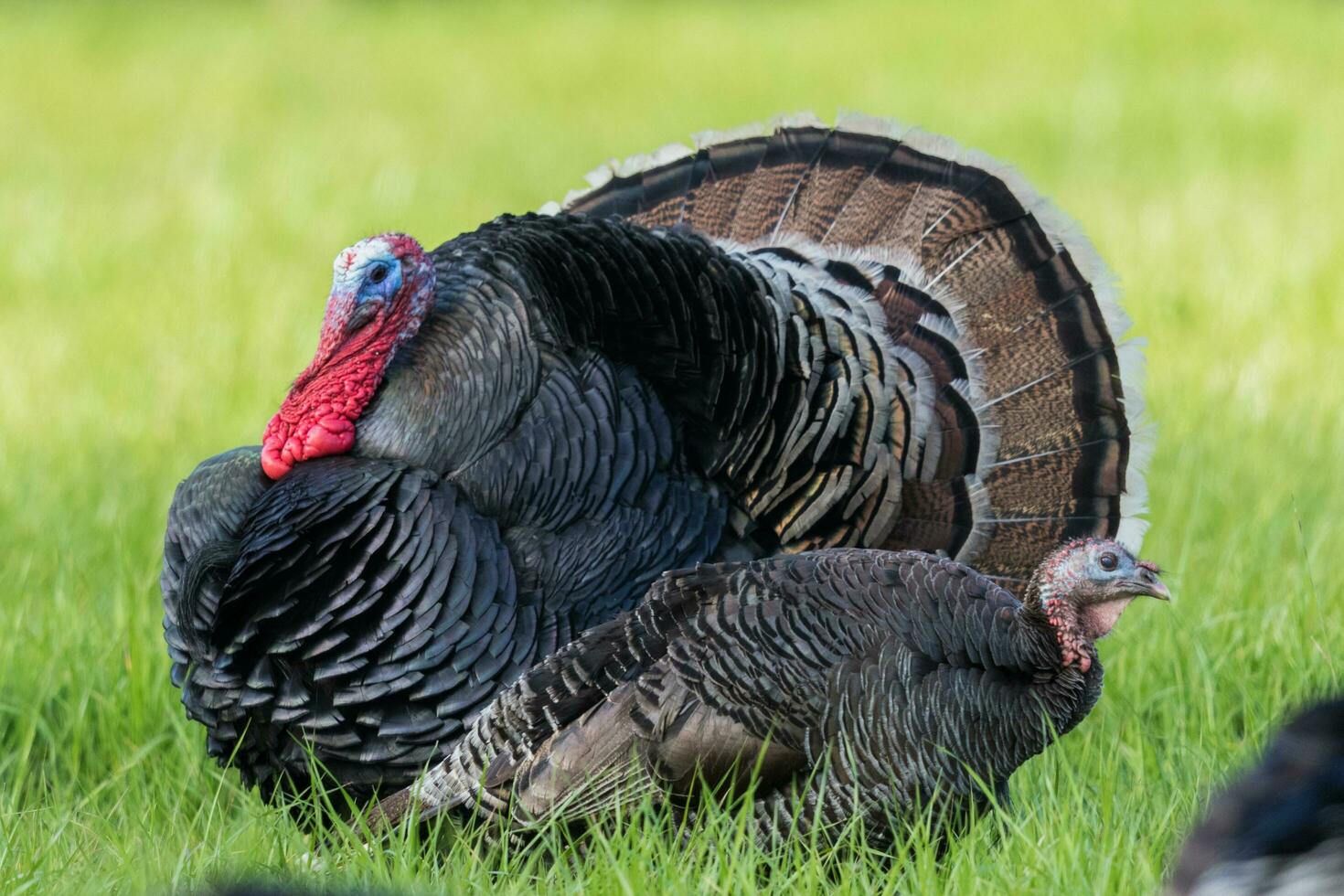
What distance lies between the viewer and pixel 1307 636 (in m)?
4.02

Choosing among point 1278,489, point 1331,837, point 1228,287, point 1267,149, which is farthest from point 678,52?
point 1331,837

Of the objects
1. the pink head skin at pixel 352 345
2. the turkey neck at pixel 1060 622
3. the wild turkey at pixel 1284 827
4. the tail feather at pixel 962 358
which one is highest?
the pink head skin at pixel 352 345

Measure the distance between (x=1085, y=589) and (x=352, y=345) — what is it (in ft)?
5.36

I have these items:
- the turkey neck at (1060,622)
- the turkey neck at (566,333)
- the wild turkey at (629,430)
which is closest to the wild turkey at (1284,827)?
the turkey neck at (1060,622)

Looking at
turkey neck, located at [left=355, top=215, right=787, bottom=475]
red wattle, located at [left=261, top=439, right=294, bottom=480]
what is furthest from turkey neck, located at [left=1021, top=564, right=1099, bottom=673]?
red wattle, located at [left=261, top=439, right=294, bottom=480]

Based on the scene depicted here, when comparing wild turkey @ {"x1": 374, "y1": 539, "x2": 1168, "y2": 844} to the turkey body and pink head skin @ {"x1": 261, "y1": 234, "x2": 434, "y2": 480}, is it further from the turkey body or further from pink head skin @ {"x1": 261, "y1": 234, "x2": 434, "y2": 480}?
pink head skin @ {"x1": 261, "y1": 234, "x2": 434, "y2": 480}

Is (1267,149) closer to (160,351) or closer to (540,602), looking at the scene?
(160,351)

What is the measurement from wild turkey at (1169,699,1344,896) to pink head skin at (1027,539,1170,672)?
1.26 metres

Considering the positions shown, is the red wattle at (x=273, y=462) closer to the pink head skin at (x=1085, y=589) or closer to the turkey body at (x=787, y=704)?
the turkey body at (x=787, y=704)

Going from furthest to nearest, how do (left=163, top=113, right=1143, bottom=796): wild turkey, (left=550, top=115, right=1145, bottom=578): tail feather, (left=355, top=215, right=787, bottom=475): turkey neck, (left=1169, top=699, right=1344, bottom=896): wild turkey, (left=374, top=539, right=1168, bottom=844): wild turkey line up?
(left=550, top=115, right=1145, bottom=578): tail feather
(left=355, top=215, right=787, bottom=475): turkey neck
(left=163, top=113, right=1143, bottom=796): wild turkey
(left=374, top=539, right=1168, bottom=844): wild turkey
(left=1169, top=699, right=1344, bottom=896): wild turkey

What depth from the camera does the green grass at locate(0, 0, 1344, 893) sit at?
3154mm

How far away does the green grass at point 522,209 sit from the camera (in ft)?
10.3

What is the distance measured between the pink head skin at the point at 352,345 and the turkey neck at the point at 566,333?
0.04 metres

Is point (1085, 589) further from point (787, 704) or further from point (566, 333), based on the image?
point (566, 333)
